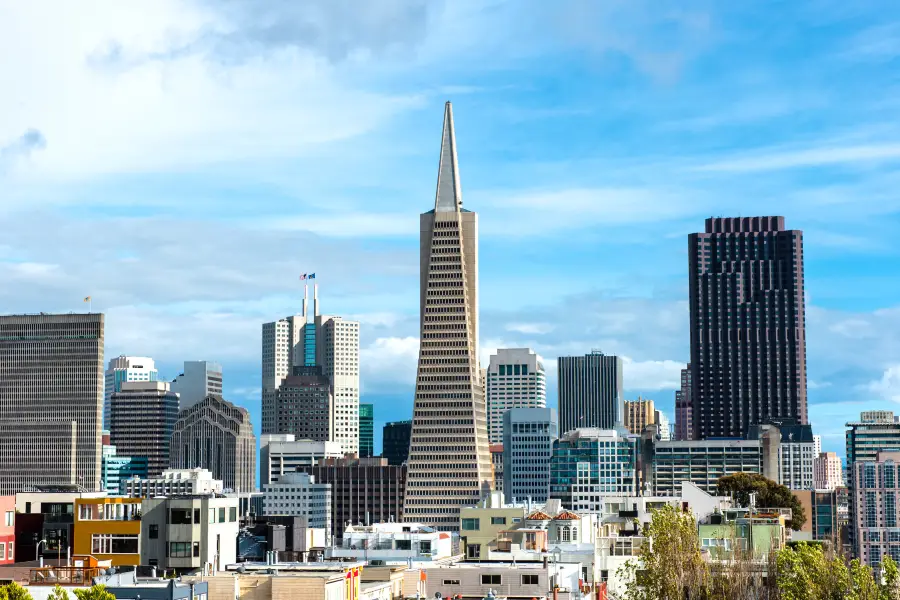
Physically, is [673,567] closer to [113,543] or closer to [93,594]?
[93,594]

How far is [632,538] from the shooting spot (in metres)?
192

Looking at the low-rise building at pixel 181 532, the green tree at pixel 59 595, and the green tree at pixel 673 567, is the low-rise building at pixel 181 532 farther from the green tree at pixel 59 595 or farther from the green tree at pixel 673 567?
the green tree at pixel 59 595

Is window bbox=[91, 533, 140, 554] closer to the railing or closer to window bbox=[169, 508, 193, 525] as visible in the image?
window bbox=[169, 508, 193, 525]

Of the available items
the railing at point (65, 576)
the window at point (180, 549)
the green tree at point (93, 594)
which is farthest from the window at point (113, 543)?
the green tree at point (93, 594)

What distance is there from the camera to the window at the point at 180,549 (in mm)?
145875

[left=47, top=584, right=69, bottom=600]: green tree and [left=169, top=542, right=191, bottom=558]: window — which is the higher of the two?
[left=47, top=584, right=69, bottom=600]: green tree

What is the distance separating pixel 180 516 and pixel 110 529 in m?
11.5

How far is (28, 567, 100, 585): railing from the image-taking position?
328 ft

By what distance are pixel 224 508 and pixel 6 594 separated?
68.7m

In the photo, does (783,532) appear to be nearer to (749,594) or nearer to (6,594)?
(749,594)

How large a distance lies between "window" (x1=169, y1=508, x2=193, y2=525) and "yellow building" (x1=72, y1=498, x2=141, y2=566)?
4901mm

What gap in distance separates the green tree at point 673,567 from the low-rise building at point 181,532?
140ft

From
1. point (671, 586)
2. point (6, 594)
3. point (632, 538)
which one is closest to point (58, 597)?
point (6, 594)

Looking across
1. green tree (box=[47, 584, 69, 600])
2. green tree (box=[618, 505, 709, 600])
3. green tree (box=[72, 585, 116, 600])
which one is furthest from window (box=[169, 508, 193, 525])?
green tree (box=[72, 585, 116, 600])
